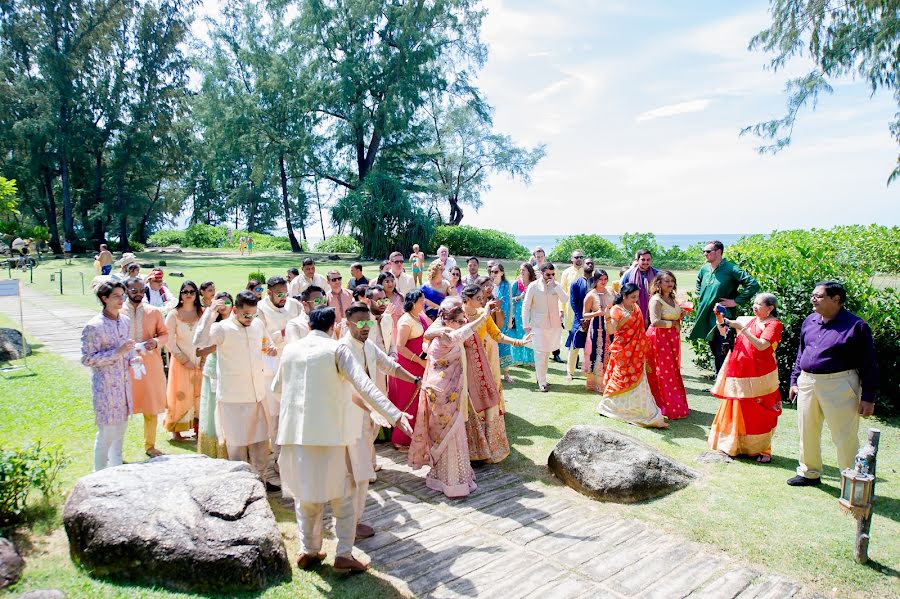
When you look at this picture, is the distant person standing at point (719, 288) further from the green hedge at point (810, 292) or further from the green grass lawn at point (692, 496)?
the green grass lawn at point (692, 496)

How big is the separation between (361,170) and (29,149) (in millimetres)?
19055

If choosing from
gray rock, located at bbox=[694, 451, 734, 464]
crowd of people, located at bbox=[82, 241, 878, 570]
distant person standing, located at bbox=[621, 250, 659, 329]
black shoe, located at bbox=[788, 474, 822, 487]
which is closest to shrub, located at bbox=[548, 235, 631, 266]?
distant person standing, located at bbox=[621, 250, 659, 329]

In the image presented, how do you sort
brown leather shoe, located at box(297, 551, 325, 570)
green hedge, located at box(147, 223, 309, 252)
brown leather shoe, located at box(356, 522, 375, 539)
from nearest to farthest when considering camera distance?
brown leather shoe, located at box(297, 551, 325, 570) < brown leather shoe, located at box(356, 522, 375, 539) < green hedge, located at box(147, 223, 309, 252)

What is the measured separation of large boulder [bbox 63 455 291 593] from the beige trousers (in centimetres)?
450

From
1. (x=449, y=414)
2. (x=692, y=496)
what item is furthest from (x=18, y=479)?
(x=692, y=496)

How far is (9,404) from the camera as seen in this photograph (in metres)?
7.83

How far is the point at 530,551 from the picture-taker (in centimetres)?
441

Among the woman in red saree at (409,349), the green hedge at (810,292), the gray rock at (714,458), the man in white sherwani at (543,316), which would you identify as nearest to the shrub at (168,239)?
the man in white sherwani at (543,316)

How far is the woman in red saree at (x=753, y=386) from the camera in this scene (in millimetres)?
5809

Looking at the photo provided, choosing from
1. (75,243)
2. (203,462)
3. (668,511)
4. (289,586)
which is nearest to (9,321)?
(203,462)

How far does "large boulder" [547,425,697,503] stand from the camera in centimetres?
525

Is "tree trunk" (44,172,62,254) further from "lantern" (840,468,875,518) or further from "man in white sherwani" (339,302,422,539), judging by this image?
"lantern" (840,468,875,518)

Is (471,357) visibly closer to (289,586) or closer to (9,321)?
(289,586)

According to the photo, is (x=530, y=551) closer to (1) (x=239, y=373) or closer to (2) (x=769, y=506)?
(2) (x=769, y=506)
